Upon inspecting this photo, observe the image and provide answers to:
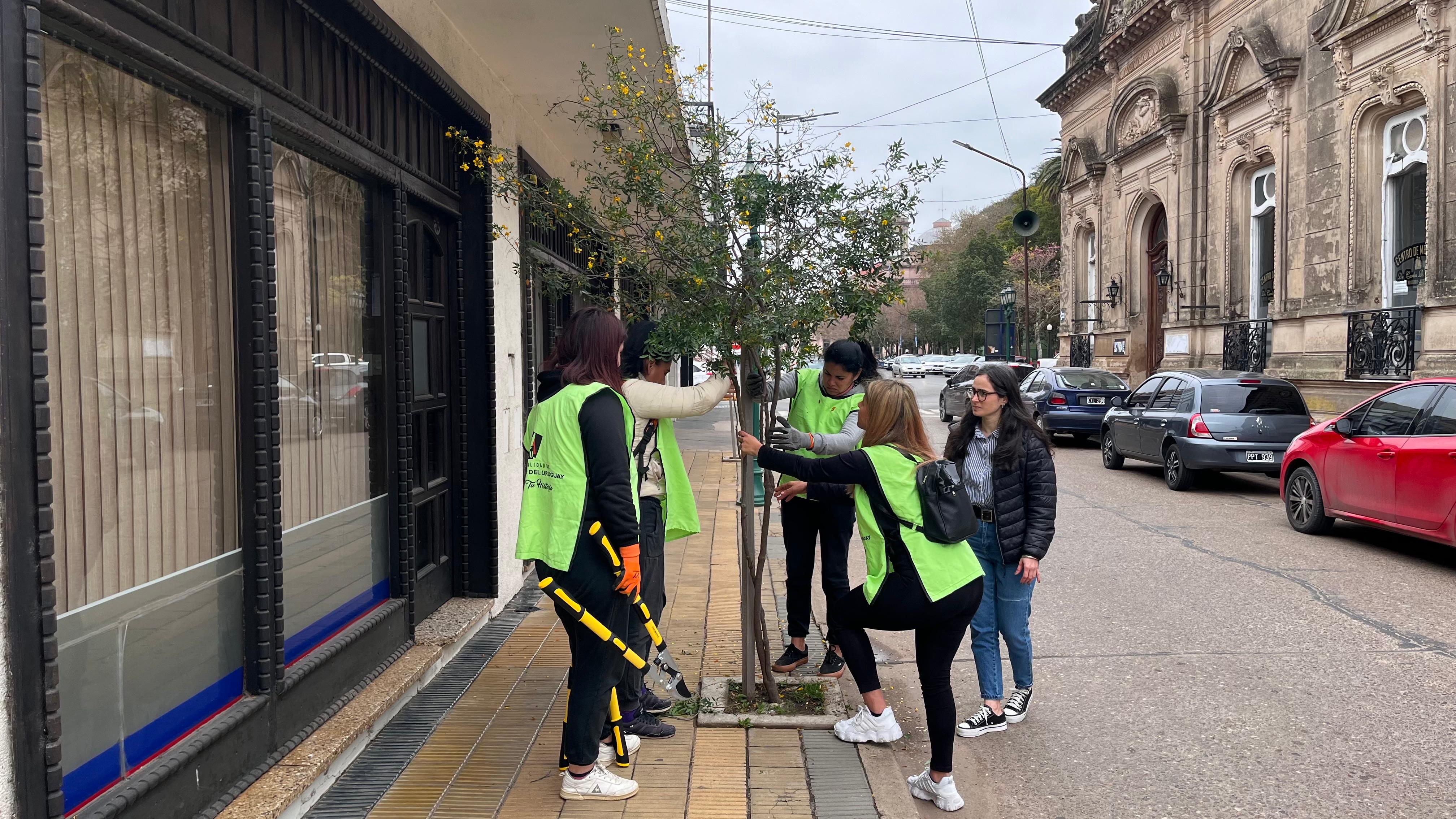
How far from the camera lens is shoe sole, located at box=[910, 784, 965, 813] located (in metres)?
3.81

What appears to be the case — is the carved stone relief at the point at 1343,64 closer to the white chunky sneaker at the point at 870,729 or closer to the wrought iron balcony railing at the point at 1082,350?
the wrought iron balcony railing at the point at 1082,350

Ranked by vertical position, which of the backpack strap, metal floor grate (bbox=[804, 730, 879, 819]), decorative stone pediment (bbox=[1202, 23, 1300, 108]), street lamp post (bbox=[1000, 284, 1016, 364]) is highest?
decorative stone pediment (bbox=[1202, 23, 1300, 108])

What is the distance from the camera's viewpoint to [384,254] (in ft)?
16.3

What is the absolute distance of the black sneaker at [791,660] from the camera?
17.3ft

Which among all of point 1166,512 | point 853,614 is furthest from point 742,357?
point 1166,512

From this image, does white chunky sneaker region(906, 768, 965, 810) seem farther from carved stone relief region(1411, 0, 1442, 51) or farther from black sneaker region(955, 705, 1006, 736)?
carved stone relief region(1411, 0, 1442, 51)

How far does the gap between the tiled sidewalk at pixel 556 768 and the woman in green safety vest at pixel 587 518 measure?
18cm

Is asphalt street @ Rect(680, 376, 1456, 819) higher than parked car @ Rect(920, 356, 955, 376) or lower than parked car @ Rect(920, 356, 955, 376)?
lower

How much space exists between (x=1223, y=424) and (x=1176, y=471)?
84cm

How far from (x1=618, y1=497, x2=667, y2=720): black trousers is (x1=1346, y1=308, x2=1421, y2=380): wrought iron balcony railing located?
15.1 metres

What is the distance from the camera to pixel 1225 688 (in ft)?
16.8

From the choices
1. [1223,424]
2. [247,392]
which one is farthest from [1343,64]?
[247,392]

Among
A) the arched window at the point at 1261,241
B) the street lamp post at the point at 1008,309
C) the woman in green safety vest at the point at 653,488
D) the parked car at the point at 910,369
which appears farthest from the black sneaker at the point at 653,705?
the parked car at the point at 910,369

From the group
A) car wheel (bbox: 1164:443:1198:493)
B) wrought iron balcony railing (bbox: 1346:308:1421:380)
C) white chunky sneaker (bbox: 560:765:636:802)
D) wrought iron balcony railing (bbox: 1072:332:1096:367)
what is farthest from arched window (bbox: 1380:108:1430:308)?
white chunky sneaker (bbox: 560:765:636:802)
